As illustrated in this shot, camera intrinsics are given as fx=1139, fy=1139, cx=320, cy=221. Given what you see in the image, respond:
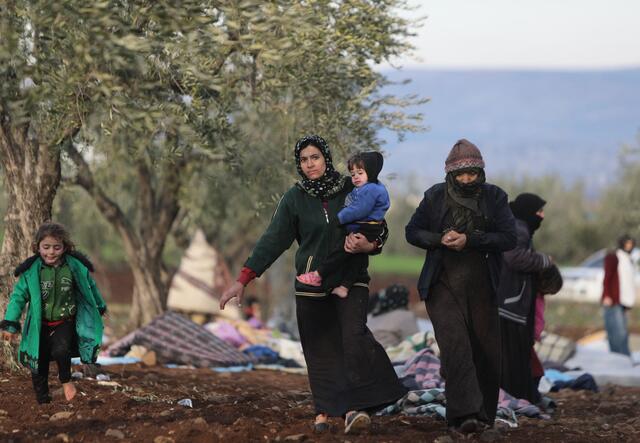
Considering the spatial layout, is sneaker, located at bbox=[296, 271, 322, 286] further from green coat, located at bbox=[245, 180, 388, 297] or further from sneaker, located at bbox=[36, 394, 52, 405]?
sneaker, located at bbox=[36, 394, 52, 405]

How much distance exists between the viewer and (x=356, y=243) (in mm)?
7105

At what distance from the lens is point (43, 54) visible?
916cm

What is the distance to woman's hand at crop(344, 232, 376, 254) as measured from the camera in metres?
7.11

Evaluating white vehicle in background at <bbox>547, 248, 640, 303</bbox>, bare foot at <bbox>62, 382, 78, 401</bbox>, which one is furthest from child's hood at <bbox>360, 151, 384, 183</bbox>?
white vehicle in background at <bbox>547, 248, 640, 303</bbox>

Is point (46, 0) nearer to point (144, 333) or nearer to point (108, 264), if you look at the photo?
point (144, 333)

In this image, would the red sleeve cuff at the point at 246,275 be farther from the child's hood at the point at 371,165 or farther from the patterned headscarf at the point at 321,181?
the child's hood at the point at 371,165

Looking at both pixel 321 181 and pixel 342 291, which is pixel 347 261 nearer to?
pixel 342 291

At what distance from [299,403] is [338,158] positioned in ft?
13.7

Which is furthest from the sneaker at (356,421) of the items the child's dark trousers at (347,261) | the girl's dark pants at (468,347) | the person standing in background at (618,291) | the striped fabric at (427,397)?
the person standing in background at (618,291)

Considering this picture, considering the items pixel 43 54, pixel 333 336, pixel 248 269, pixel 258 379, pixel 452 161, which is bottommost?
pixel 258 379

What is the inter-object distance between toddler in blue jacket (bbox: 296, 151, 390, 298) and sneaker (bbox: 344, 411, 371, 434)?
2.48ft

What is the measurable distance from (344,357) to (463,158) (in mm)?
1535

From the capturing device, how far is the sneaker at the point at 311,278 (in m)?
7.19

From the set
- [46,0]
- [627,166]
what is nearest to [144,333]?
[46,0]
